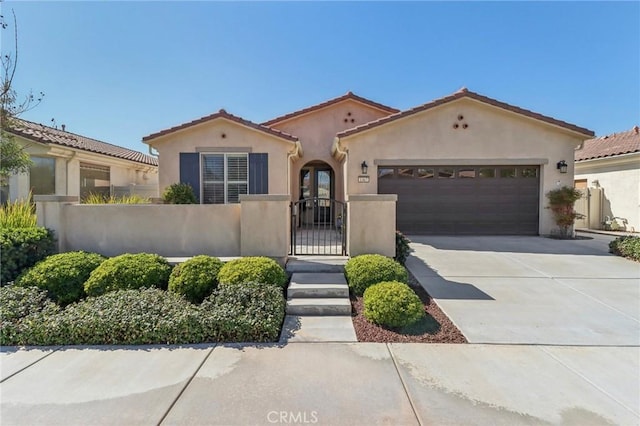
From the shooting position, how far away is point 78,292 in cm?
503

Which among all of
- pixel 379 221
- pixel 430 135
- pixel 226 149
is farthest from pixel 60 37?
pixel 430 135

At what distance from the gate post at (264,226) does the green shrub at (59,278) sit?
2731 millimetres

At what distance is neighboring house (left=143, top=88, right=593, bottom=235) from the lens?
34.3ft

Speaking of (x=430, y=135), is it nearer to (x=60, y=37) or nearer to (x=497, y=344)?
(x=497, y=344)

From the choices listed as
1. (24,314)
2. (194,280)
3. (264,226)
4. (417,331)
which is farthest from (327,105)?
(24,314)

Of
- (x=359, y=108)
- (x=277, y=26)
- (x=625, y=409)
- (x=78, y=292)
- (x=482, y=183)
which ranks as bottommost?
(x=625, y=409)

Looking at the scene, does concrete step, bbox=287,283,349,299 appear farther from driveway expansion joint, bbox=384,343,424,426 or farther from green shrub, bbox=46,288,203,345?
green shrub, bbox=46,288,203,345

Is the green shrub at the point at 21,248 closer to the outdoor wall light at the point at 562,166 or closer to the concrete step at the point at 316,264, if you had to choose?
the concrete step at the point at 316,264

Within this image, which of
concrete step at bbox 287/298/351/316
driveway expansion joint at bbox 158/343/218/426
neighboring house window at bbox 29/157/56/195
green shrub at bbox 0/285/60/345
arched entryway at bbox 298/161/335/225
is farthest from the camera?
arched entryway at bbox 298/161/335/225

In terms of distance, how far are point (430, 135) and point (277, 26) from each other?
6446 mm

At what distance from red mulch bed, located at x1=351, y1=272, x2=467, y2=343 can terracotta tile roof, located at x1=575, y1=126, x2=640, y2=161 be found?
1531 cm

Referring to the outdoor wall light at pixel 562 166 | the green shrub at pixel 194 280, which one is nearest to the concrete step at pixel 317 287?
the green shrub at pixel 194 280

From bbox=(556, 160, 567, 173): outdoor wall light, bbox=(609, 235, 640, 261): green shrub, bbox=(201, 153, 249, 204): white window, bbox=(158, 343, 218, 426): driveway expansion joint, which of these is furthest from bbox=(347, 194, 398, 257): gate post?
bbox=(556, 160, 567, 173): outdoor wall light

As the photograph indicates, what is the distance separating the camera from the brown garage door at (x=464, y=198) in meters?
11.4
